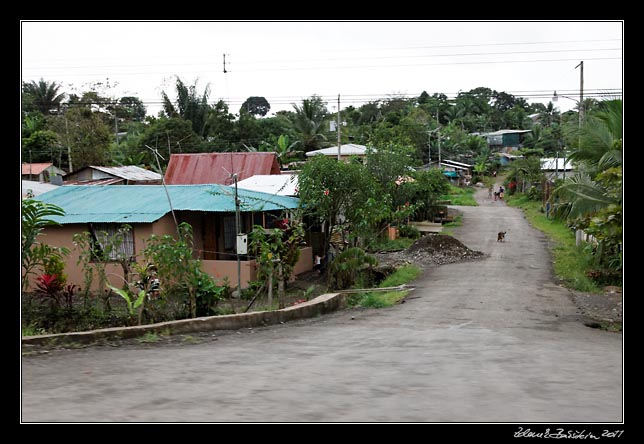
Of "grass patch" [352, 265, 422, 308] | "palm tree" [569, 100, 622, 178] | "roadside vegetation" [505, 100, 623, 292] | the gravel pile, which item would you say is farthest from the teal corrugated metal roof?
"palm tree" [569, 100, 622, 178]

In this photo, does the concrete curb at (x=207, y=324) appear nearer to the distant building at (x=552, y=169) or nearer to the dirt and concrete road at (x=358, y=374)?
the dirt and concrete road at (x=358, y=374)

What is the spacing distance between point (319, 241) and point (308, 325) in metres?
11.4

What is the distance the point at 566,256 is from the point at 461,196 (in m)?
31.3

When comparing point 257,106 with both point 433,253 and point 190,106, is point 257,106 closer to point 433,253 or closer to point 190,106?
point 190,106

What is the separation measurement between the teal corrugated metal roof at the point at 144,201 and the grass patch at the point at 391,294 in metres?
3.83

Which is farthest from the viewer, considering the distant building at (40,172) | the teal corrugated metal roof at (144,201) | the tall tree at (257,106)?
the tall tree at (257,106)

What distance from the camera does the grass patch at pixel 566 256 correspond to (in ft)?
57.3

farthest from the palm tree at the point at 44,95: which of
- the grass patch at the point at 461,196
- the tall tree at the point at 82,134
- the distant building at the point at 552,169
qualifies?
the distant building at the point at 552,169

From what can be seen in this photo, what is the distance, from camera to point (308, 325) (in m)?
12.0

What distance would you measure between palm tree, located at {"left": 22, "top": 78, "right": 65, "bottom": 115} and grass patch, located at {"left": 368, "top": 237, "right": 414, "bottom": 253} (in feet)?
110

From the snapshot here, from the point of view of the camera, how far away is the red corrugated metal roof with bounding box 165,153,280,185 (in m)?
30.3

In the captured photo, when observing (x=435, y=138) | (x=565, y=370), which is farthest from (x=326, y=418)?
(x=435, y=138)

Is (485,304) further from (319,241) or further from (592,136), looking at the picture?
(319,241)

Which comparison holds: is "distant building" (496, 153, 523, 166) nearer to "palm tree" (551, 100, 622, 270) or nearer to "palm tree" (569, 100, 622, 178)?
"palm tree" (551, 100, 622, 270)
